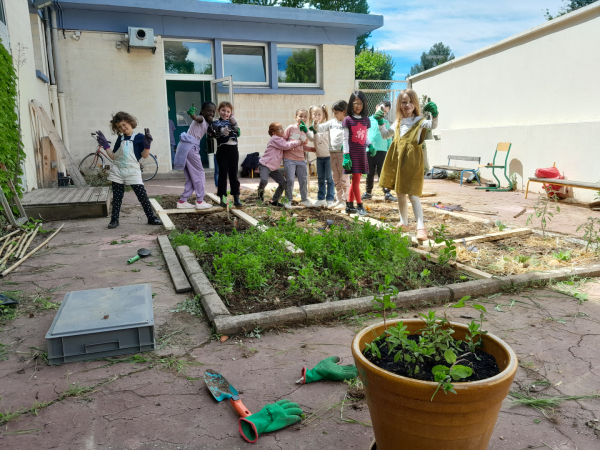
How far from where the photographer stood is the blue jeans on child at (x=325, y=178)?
323 inches

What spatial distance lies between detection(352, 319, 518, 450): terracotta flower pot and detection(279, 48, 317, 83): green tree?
573 inches

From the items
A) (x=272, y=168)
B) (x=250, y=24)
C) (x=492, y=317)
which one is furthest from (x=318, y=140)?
(x=250, y=24)

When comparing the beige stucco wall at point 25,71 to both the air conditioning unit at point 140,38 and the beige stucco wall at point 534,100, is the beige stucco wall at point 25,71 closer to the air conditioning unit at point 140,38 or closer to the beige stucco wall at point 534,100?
the air conditioning unit at point 140,38

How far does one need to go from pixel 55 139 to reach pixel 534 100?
11.3 meters

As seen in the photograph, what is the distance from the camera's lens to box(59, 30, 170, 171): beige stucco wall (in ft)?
40.2

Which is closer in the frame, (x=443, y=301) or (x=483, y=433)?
(x=483, y=433)

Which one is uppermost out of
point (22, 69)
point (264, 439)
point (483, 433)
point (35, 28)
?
point (35, 28)

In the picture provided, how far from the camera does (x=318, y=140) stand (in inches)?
311

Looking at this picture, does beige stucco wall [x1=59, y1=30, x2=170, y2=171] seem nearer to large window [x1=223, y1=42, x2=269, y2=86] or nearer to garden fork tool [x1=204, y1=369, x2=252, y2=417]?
large window [x1=223, y1=42, x2=269, y2=86]

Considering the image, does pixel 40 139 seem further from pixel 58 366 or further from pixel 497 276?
pixel 497 276

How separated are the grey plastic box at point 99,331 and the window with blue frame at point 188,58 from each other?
12361 millimetres

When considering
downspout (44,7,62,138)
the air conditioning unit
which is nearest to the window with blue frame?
the air conditioning unit

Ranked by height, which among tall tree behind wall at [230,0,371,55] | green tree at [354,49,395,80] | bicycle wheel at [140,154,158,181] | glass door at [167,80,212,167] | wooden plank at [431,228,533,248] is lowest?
wooden plank at [431,228,533,248]

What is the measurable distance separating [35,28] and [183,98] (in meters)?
5.74
